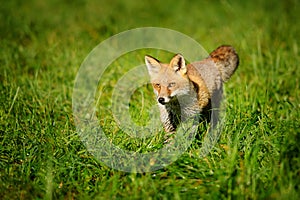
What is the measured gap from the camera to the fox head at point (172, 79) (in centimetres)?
438

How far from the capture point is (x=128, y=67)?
617cm

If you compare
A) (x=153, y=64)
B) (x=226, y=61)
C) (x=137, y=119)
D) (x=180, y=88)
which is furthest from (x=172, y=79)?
(x=226, y=61)

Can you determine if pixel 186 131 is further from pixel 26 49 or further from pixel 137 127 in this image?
pixel 26 49

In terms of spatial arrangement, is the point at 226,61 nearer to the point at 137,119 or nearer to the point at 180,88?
the point at 180,88

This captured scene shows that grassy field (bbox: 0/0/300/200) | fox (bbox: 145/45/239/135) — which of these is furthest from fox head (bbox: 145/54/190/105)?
grassy field (bbox: 0/0/300/200)

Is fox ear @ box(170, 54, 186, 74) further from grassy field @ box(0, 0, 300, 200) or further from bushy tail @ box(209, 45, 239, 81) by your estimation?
bushy tail @ box(209, 45, 239, 81)

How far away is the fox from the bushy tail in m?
Result: 0.22

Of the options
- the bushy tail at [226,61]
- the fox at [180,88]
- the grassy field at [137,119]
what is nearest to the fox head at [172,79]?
the fox at [180,88]

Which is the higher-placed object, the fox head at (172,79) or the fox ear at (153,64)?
the fox ear at (153,64)

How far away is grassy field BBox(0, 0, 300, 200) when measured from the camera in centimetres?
339

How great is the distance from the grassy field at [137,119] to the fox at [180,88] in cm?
31

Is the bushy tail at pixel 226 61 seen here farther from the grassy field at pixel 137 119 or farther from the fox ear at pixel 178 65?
the fox ear at pixel 178 65

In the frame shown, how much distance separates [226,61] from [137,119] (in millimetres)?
1578

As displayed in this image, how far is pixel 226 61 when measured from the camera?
17.7 feet
